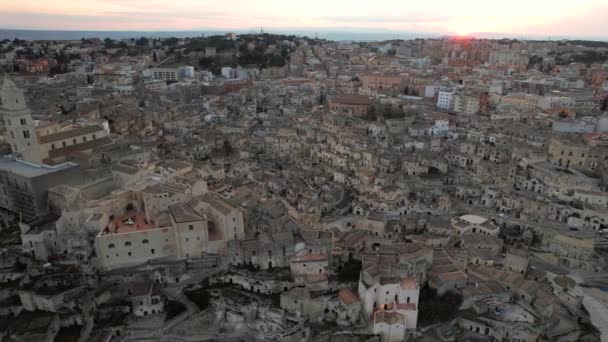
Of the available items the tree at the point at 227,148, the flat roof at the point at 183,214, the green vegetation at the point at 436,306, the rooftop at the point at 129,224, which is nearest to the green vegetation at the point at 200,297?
the flat roof at the point at 183,214

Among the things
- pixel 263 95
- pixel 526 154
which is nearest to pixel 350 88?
pixel 263 95

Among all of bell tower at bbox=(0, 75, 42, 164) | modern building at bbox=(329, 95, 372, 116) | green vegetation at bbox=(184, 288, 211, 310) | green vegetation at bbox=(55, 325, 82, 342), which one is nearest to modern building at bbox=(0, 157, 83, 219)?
bell tower at bbox=(0, 75, 42, 164)

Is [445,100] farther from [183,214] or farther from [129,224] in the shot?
[129,224]

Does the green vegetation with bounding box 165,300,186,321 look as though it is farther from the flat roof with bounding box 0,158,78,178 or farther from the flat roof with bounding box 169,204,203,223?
the flat roof with bounding box 0,158,78,178

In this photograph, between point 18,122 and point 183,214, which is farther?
point 18,122

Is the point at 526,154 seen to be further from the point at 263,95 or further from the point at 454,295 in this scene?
the point at 263,95

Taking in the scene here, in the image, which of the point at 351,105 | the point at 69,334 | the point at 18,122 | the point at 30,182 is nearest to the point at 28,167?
the point at 30,182
